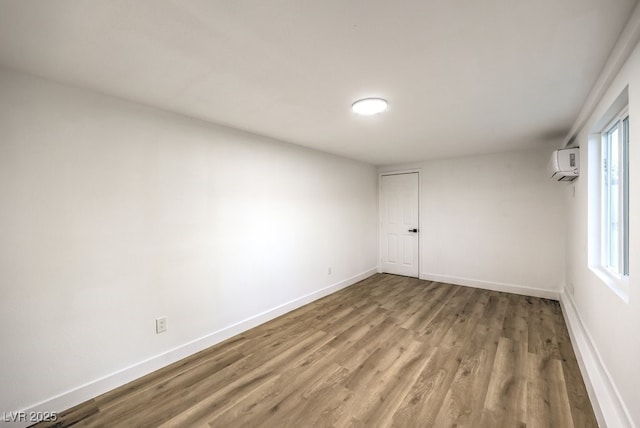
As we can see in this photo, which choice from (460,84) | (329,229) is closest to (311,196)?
(329,229)

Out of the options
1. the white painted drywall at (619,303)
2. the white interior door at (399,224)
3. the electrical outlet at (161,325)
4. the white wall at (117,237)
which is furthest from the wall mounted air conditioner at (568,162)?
the electrical outlet at (161,325)

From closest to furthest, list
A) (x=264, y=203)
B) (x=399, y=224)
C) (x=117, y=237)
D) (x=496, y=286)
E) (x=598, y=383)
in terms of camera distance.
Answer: (x=598, y=383), (x=117, y=237), (x=264, y=203), (x=496, y=286), (x=399, y=224)

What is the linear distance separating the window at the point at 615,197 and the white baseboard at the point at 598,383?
2.12 feet

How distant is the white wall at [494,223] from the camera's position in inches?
151

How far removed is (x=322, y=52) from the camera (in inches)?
58.4

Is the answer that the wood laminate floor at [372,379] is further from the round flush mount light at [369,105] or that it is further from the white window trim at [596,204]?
the round flush mount light at [369,105]

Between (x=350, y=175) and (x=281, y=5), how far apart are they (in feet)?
12.0

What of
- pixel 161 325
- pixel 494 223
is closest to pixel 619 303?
pixel 494 223

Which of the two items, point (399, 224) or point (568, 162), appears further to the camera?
point (399, 224)

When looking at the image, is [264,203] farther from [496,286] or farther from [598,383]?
[496,286]

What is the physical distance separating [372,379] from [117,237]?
232 cm

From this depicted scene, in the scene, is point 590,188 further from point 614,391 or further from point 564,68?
point 614,391

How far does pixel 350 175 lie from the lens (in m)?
4.71

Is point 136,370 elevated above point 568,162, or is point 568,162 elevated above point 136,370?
point 568,162
